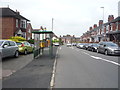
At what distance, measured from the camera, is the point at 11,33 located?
94.6 feet

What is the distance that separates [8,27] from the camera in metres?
29.0

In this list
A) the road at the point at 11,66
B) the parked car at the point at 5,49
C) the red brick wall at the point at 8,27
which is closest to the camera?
the road at the point at 11,66

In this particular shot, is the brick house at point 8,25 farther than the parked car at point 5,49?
Yes

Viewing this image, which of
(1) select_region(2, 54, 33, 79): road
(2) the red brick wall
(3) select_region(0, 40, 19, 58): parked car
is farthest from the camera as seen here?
(2) the red brick wall

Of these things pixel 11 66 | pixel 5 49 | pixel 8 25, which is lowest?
pixel 11 66

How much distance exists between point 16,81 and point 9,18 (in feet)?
86.5

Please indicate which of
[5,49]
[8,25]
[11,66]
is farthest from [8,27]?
[11,66]

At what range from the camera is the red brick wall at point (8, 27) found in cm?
2880

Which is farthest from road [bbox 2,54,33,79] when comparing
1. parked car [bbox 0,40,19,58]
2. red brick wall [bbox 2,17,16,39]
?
red brick wall [bbox 2,17,16,39]

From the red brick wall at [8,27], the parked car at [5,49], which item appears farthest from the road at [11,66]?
the red brick wall at [8,27]

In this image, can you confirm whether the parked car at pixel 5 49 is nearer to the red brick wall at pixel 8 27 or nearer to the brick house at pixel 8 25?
the red brick wall at pixel 8 27

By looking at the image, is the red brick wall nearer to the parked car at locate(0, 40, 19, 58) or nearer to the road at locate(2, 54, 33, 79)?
the parked car at locate(0, 40, 19, 58)

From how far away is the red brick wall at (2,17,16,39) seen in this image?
94.5 feet

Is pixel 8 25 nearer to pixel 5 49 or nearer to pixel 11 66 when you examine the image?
pixel 5 49
